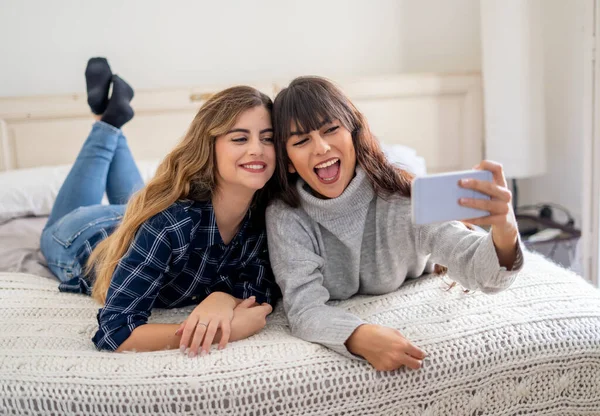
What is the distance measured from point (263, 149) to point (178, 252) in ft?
0.91

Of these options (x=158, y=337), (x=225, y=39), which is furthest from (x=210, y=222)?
(x=225, y=39)

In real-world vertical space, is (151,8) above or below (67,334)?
above

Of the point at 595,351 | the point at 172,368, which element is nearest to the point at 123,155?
the point at 172,368

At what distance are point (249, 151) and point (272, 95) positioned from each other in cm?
122

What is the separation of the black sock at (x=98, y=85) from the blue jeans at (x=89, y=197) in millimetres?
62

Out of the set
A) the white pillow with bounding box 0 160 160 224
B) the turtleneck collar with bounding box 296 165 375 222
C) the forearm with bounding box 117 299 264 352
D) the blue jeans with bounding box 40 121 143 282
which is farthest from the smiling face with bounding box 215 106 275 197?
the white pillow with bounding box 0 160 160 224

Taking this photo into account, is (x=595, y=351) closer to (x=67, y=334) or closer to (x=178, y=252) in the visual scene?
(x=178, y=252)

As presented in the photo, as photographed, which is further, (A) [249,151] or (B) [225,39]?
(B) [225,39]

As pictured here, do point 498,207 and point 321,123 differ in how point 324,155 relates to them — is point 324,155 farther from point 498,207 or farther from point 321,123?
point 498,207

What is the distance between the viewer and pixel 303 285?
1112 mm

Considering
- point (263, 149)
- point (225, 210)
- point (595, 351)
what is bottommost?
point (595, 351)

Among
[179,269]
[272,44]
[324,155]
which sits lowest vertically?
[179,269]

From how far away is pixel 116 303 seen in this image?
1.08m

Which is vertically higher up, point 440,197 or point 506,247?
point 440,197
